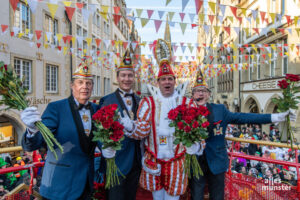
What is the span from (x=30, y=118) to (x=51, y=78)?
461 inches

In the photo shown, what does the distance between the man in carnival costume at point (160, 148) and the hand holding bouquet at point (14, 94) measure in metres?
0.78

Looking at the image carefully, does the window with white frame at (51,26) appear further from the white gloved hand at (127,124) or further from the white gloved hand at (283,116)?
the white gloved hand at (283,116)

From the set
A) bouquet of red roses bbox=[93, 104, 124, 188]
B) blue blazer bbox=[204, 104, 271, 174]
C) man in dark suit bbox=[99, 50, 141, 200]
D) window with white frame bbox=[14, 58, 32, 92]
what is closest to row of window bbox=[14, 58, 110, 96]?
window with white frame bbox=[14, 58, 32, 92]

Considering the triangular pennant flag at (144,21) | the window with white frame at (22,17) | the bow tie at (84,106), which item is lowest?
the bow tie at (84,106)

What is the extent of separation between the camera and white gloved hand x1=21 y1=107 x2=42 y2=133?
1.89 metres

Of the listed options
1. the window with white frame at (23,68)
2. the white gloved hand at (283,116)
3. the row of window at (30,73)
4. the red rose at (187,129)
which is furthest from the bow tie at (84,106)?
the window with white frame at (23,68)

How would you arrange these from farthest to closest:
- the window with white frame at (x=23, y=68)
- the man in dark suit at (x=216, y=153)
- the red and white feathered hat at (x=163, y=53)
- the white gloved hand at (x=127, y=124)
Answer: the window with white frame at (x=23, y=68) → the red and white feathered hat at (x=163, y=53) → the man in dark suit at (x=216, y=153) → the white gloved hand at (x=127, y=124)

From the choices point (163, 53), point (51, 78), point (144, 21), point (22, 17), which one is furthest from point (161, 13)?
point (51, 78)

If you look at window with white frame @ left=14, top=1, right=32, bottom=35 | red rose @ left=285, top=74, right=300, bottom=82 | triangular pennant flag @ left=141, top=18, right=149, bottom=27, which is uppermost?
window with white frame @ left=14, top=1, right=32, bottom=35

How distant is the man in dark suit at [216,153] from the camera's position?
264 cm

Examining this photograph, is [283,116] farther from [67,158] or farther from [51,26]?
[51,26]

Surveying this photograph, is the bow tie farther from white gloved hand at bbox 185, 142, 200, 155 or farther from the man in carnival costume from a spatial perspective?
white gloved hand at bbox 185, 142, 200, 155

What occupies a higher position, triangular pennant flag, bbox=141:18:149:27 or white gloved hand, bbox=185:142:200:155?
triangular pennant flag, bbox=141:18:149:27

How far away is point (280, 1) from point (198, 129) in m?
15.4
